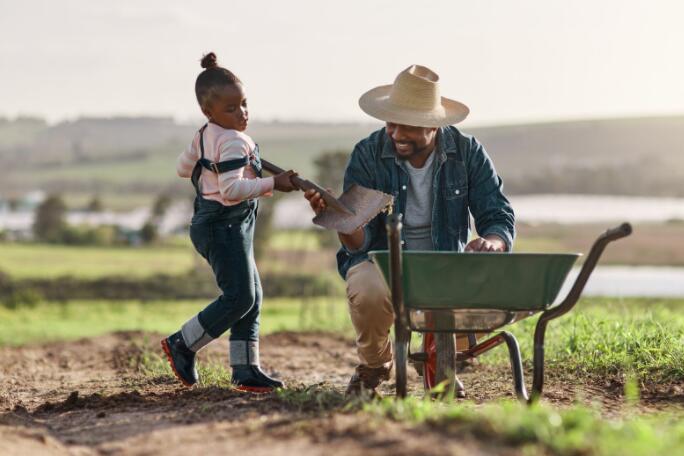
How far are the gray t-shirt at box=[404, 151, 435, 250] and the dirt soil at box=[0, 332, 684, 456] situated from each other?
2.92 ft

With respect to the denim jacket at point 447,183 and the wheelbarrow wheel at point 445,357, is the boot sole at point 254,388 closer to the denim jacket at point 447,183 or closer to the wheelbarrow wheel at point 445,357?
the denim jacket at point 447,183

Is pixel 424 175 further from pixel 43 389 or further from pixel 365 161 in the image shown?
pixel 43 389

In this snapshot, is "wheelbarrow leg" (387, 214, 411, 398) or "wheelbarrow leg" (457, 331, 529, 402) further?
"wheelbarrow leg" (457, 331, 529, 402)

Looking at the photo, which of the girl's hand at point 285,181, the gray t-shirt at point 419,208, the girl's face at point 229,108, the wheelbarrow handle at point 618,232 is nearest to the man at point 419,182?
the gray t-shirt at point 419,208

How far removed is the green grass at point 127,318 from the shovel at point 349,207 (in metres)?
5.20

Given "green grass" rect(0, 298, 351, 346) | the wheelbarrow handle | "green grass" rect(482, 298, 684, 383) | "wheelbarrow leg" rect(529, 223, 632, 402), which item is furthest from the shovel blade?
"green grass" rect(0, 298, 351, 346)

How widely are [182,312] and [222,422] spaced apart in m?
10.0

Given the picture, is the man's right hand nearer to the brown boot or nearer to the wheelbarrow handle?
the brown boot

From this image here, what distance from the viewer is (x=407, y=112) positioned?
511cm

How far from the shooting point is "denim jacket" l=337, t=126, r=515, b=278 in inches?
210

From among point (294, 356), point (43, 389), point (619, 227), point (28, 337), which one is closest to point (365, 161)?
point (619, 227)

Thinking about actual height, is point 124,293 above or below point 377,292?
below

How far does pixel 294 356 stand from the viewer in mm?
8391

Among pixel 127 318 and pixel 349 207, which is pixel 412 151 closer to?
pixel 349 207
